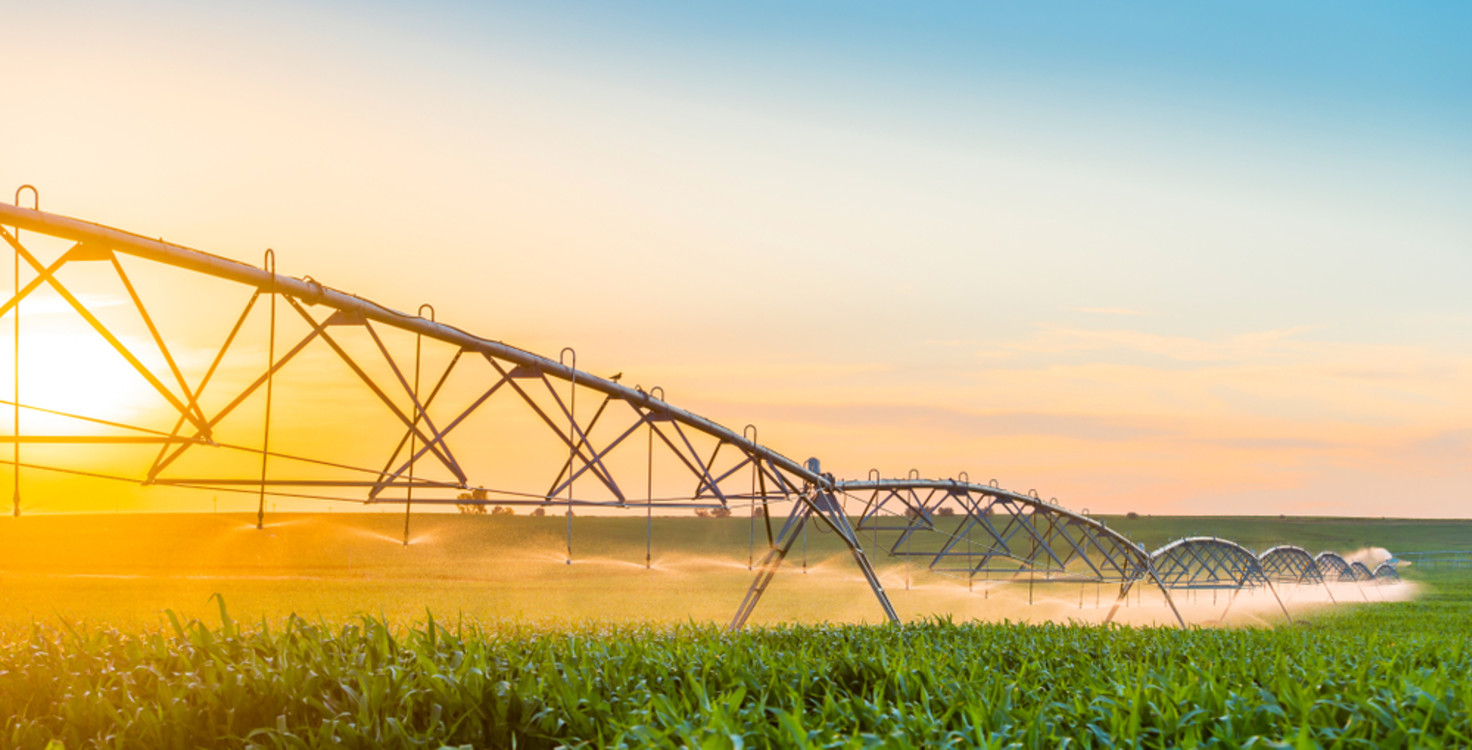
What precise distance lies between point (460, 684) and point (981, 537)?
106828 mm

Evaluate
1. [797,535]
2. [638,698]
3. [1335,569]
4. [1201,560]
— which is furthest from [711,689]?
[1335,569]

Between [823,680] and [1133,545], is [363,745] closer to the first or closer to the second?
[823,680]

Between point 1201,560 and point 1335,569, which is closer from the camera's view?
point 1201,560

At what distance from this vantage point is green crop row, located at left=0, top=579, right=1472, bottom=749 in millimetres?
6062

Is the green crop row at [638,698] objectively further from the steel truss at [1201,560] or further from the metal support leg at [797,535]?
→ the steel truss at [1201,560]

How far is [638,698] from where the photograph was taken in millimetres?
7668

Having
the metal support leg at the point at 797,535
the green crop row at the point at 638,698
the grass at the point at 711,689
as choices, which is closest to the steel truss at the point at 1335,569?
the metal support leg at the point at 797,535

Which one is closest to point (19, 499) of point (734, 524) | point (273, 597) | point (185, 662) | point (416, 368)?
point (185, 662)

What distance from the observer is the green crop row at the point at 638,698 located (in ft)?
19.9

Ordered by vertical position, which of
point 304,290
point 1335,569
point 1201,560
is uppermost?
point 304,290

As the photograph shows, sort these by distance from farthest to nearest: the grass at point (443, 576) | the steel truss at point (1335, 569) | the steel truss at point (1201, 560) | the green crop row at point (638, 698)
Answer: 1. the steel truss at point (1335, 569)
2. the grass at point (443, 576)
3. the steel truss at point (1201, 560)
4. the green crop row at point (638, 698)

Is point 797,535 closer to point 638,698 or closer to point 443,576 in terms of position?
point 638,698

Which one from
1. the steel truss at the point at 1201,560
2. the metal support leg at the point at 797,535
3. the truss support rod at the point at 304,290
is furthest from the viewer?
the steel truss at the point at 1201,560

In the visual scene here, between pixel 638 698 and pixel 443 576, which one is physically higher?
pixel 638 698
